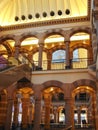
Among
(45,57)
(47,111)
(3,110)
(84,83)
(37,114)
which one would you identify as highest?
(45,57)

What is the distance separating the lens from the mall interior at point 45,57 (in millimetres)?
14000

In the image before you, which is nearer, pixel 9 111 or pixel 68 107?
pixel 68 107

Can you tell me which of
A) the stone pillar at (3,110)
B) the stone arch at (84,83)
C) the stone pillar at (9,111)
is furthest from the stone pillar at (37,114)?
the stone pillar at (3,110)

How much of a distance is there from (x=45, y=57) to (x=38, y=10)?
15.9ft

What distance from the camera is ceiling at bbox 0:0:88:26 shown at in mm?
16781

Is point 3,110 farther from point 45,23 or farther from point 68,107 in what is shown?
point 45,23

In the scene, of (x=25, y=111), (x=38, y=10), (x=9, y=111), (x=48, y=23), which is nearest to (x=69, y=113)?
(x=9, y=111)

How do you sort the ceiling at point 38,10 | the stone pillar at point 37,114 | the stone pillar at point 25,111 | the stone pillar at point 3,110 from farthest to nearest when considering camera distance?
1. the ceiling at point 38,10
2. the stone pillar at point 25,111
3. the stone pillar at point 3,110
4. the stone pillar at point 37,114

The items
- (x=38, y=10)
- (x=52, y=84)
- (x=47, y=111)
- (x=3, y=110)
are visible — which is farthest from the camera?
(x=38, y=10)

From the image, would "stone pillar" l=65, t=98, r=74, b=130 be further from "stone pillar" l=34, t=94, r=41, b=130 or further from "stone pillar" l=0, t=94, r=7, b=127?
"stone pillar" l=0, t=94, r=7, b=127

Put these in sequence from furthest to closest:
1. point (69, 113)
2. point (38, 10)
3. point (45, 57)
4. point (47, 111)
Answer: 1. point (45, 57)
2. point (38, 10)
3. point (47, 111)
4. point (69, 113)

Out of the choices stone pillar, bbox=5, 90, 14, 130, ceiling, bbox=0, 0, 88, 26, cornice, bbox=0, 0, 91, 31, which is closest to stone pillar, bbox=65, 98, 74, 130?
stone pillar, bbox=5, 90, 14, 130

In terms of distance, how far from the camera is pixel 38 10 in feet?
57.3

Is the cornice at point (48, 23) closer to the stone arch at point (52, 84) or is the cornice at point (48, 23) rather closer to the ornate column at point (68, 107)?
the stone arch at point (52, 84)
